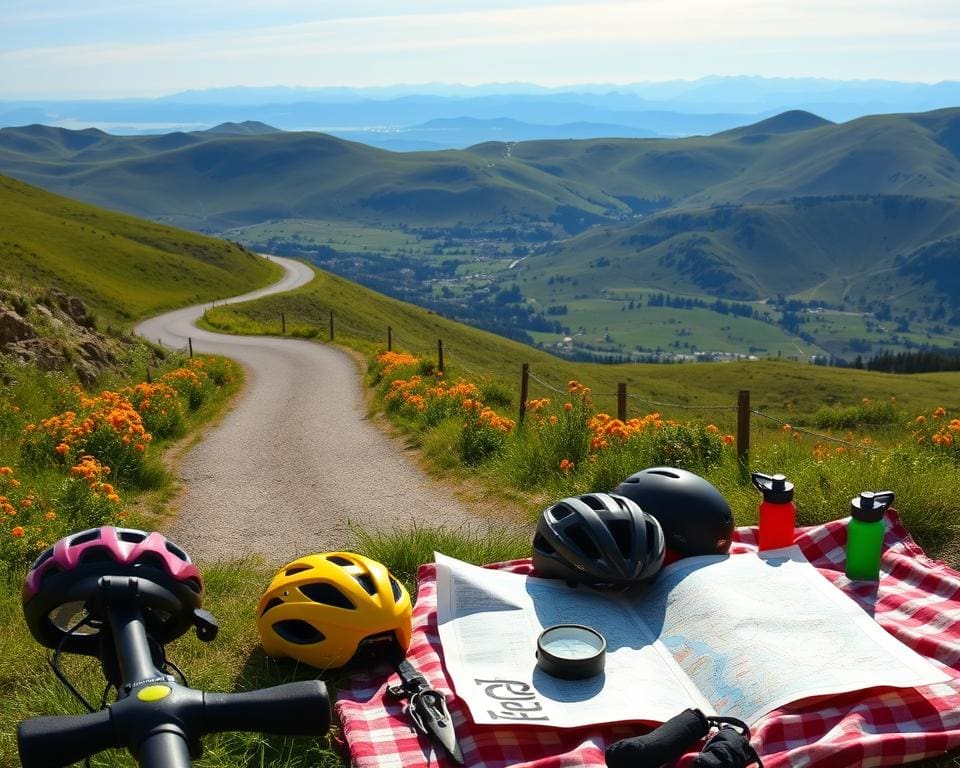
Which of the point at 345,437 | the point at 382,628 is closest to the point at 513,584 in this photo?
the point at 382,628

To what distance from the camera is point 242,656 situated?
545 centimetres

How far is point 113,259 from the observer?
84688 mm

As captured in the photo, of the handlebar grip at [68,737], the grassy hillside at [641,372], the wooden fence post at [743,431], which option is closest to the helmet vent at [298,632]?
the handlebar grip at [68,737]

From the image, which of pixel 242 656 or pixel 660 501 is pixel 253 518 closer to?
pixel 242 656

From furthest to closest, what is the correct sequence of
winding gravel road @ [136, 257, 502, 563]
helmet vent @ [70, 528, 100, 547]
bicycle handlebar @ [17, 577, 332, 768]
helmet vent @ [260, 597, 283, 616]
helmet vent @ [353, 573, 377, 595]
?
winding gravel road @ [136, 257, 502, 563]
helmet vent @ [260, 597, 283, 616]
helmet vent @ [353, 573, 377, 595]
helmet vent @ [70, 528, 100, 547]
bicycle handlebar @ [17, 577, 332, 768]

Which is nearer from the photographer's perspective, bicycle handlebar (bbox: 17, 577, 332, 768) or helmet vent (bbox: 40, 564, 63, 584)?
bicycle handlebar (bbox: 17, 577, 332, 768)

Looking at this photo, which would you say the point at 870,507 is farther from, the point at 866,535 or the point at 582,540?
the point at 582,540

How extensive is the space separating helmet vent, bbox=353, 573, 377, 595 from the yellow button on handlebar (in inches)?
108

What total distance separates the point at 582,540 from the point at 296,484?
785cm

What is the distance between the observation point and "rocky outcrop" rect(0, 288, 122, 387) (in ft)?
61.9

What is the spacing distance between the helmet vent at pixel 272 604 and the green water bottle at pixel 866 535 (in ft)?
13.0

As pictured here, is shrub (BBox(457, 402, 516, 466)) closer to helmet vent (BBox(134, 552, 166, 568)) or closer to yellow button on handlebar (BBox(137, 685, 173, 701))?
helmet vent (BBox(134, 552, 166, 568))

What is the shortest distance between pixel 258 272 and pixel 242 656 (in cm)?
10385

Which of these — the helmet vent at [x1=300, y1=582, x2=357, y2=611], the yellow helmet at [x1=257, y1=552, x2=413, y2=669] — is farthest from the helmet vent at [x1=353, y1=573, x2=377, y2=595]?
the helmet vent at [x1=300, y1=582, x2=357, y2=611]
